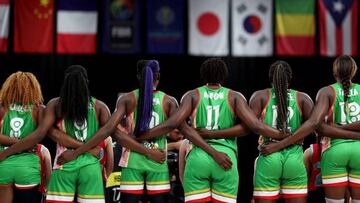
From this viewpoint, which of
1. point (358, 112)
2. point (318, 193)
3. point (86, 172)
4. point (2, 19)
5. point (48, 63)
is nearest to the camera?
point (86, 172)

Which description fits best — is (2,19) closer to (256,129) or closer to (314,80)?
(314,80)

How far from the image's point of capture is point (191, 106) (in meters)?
6.73

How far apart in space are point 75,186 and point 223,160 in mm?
1411

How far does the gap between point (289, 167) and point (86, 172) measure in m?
1.93

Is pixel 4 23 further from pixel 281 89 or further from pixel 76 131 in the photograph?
pixel 281 89

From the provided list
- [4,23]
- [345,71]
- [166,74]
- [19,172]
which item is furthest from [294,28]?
[19,172]

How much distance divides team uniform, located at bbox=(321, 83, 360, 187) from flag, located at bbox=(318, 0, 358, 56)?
5851mm

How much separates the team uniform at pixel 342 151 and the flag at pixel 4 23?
6877mm

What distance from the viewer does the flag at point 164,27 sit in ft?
40.9

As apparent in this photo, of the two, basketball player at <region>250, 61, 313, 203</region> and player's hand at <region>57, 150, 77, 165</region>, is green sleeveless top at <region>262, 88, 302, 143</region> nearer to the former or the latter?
basketball player at <region>250, 61, 313, 203</region>

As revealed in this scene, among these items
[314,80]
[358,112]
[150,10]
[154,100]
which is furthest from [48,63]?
[358,112]

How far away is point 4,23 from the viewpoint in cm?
1203

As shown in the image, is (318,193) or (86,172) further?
(318,193)

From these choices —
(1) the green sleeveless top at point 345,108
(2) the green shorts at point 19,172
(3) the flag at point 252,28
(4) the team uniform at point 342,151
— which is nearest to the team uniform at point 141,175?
(2) the green shorts at point 19,172
